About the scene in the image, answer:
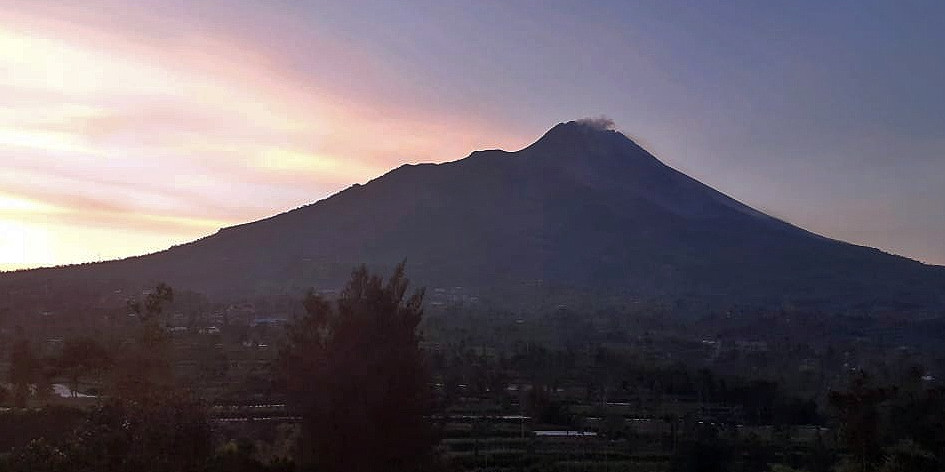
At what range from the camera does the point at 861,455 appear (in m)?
20.4

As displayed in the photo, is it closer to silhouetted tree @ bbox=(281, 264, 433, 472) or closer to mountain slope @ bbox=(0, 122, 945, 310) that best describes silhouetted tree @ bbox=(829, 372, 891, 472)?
silhouetted tree @ bbox=(281, 264, 433, 472)

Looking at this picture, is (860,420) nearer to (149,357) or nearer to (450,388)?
(149,357)

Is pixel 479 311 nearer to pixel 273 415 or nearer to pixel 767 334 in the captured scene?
pixel 767 334

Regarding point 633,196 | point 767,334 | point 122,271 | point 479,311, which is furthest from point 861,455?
point 633,196

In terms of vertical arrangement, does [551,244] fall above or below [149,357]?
above

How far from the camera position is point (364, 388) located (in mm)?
13953

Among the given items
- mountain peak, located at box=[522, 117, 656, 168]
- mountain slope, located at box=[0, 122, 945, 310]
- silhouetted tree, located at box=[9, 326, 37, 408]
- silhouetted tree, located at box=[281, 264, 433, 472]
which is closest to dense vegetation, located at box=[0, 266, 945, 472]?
silhouetted tree, located at box=[281, 264, 433, 472]

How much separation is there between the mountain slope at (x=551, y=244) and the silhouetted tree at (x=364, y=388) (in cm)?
8639

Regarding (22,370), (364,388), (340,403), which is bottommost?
(22,370)

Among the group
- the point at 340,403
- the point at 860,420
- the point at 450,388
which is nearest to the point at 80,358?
the point at 450,388

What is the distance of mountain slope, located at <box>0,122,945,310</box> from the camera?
348ft

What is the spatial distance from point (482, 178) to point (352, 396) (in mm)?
118274

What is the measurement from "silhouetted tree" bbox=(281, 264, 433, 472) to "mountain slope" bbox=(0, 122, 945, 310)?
86.4m

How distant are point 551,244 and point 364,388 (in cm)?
10399
